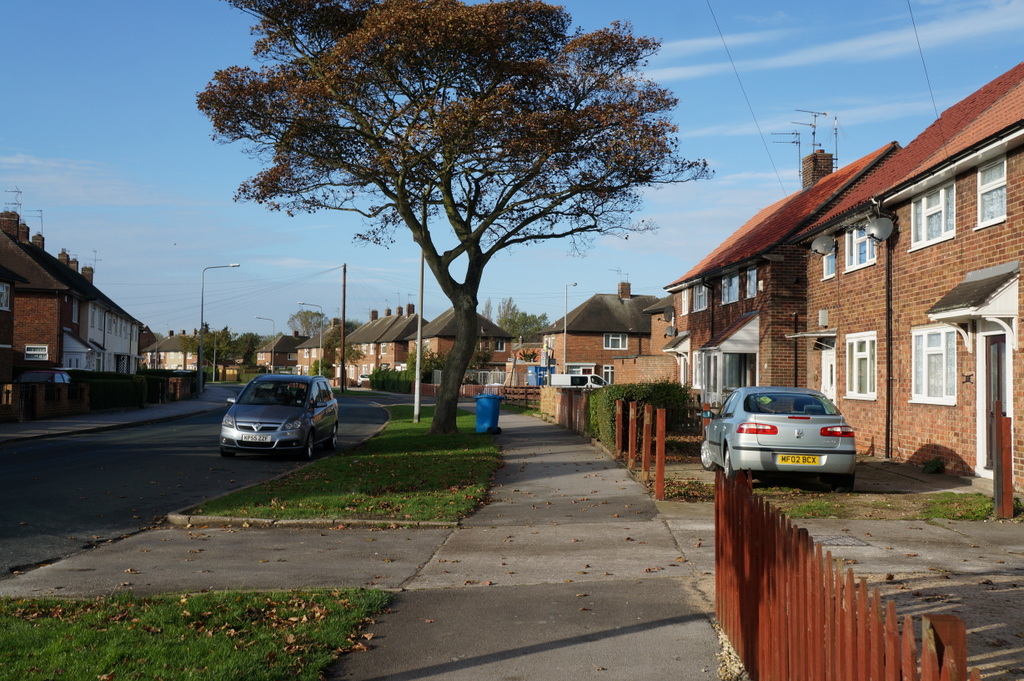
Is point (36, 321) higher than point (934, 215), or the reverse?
point (934, 215)

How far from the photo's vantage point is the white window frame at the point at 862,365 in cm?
1920

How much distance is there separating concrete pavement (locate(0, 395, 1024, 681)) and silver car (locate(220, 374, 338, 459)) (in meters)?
7.58

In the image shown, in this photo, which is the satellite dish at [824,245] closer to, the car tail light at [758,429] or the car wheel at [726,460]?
the car wheel at [726,460]

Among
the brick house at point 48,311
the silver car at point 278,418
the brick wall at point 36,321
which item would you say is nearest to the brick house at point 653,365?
the silver car at point 278,418

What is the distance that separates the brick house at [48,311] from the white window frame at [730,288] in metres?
30.2

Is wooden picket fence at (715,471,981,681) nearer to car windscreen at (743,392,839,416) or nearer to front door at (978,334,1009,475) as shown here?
car windscreen at (743,392,839,416)

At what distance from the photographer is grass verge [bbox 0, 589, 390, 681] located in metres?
5.03

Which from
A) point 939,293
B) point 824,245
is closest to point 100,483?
point 939,293

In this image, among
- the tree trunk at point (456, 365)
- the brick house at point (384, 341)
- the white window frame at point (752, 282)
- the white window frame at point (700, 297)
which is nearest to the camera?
the tree trunk at point (456, 365)

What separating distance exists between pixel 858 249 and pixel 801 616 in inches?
705

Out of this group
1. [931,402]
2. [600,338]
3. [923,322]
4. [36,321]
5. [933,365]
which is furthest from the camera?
[600,338]

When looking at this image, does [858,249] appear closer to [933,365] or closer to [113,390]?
[933,365]

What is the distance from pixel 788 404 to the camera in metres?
13.8

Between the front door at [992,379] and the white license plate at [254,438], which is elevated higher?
the front door at [992,379]
